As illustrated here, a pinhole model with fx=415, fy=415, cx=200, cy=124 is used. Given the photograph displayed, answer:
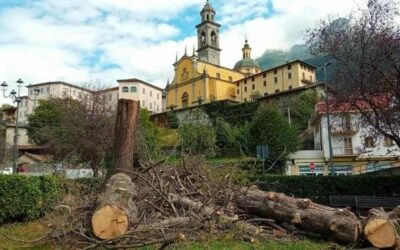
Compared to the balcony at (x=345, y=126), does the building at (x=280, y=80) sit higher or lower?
higher

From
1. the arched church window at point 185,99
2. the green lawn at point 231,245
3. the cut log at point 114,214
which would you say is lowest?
the green lawn at point 231,245

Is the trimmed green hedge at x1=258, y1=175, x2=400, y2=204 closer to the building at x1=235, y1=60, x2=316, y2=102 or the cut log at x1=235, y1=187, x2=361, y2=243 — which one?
the cut log at x1=235, y1=187, x2=361, y2=243

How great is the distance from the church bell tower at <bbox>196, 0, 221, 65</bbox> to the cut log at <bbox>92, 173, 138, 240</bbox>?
306 feet

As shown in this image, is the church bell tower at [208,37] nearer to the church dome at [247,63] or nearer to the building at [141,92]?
the church dome at [247,63]

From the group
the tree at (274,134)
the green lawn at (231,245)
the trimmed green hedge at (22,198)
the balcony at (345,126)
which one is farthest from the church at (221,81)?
the green lawn at (231,245)

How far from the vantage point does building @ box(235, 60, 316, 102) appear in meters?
72.1

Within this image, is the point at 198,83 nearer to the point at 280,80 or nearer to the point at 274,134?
the point at 280,80

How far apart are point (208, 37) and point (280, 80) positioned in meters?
32.3

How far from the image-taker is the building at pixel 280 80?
2840 inches

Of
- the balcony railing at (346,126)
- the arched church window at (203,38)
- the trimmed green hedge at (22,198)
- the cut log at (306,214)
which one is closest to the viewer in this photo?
the cut log at (306,214)

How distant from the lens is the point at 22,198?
1305 cm

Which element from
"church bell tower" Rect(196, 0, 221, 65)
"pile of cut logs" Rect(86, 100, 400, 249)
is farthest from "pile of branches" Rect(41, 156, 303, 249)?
"church bell tower" Rect(196, 0, 221, 65)

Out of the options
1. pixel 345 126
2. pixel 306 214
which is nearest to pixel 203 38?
pixel 345 126

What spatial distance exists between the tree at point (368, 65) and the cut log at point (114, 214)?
35.0 feet
